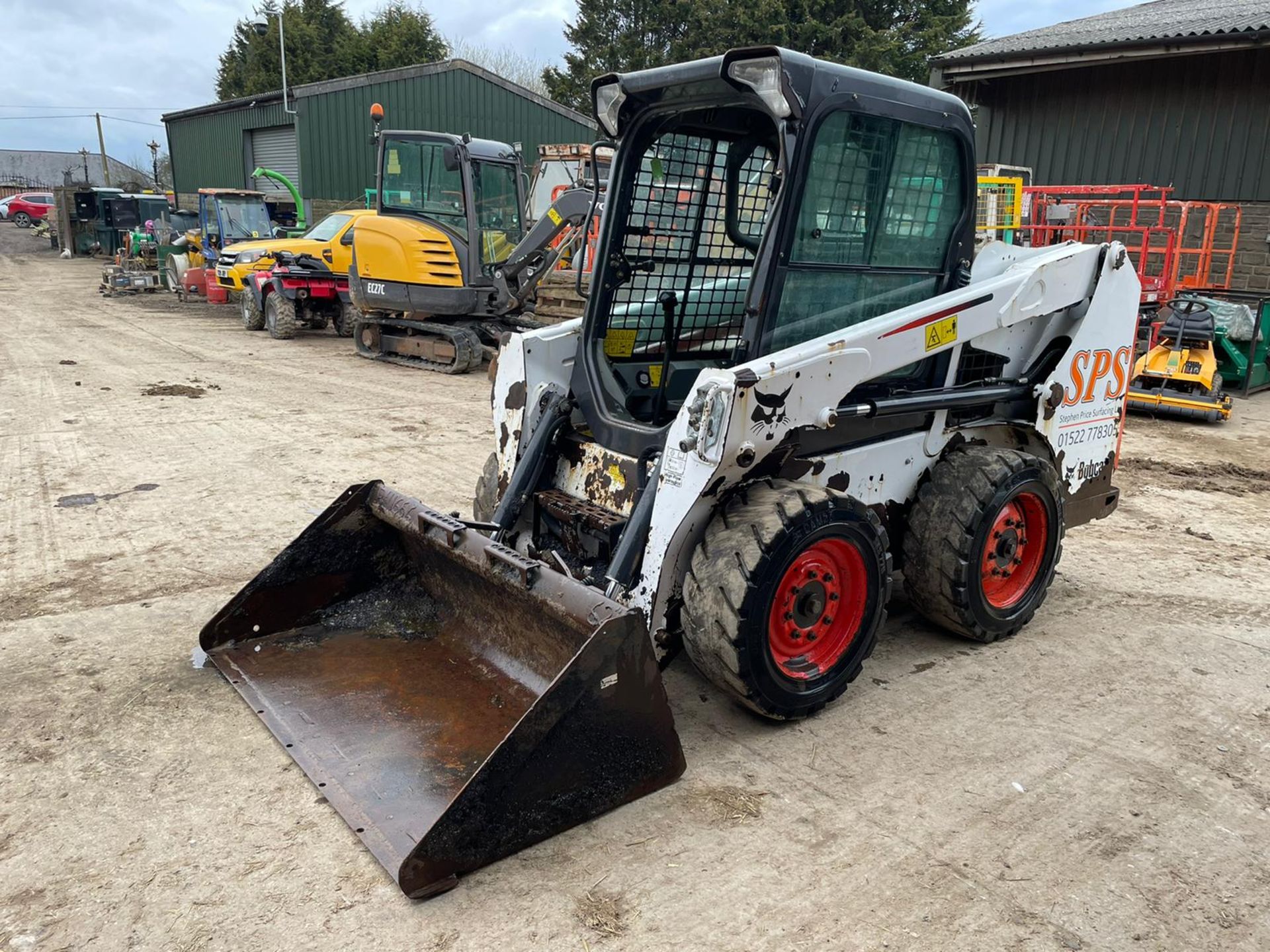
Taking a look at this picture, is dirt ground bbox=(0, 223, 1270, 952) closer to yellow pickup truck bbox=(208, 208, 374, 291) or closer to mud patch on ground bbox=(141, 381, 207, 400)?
mud patch on ground bbox=(141, 381, 207, 400)

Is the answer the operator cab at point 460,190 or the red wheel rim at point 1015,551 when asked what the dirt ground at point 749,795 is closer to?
the red wheel rim at point 1015,551

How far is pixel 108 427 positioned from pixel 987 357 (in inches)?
276

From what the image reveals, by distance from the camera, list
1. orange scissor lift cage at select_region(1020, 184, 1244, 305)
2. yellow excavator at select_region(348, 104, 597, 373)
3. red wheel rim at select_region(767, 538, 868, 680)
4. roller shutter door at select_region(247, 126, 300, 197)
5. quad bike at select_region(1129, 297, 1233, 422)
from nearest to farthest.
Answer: red wheel rim at select_region(767, 538, 868, 680) < quad bike at select_region(1129, 297, 1233, 422) < orange scissor lift cage at select_region(1020, 184, 1244, 305) < yellow excavator at select_region(348, 104, 597, 373) < roller shutter door at select_region(247, 126, 300, 197)

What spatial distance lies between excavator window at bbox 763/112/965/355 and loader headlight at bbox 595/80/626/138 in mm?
864

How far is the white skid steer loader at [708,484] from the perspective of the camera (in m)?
2.96

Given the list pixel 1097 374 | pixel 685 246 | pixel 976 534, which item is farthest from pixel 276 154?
pixel 976 534

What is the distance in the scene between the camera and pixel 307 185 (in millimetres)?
23625

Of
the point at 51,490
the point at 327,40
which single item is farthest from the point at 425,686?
the point at 327,40

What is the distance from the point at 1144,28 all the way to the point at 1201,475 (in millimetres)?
8612

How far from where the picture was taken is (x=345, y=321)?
15055mm

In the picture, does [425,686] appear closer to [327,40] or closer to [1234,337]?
[1234,337]

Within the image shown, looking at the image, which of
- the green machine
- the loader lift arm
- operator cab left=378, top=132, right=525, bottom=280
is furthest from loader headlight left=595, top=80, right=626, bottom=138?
the green machine

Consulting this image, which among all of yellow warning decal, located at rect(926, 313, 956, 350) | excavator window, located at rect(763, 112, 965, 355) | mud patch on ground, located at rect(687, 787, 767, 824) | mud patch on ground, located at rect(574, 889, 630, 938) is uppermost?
excavator window, located at rect(763, 112, 965, 355)

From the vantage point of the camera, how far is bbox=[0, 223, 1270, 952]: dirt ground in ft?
8.17
